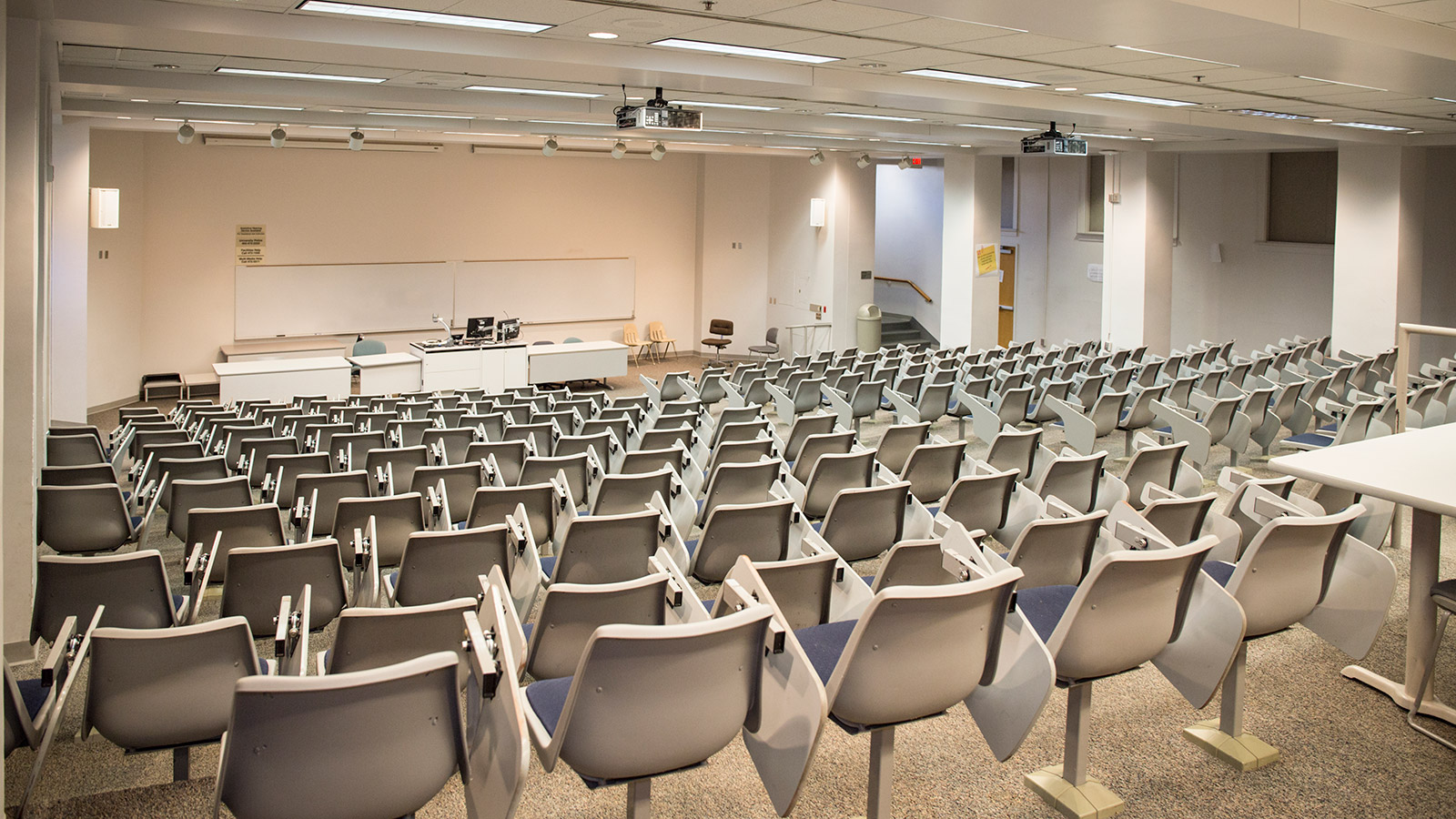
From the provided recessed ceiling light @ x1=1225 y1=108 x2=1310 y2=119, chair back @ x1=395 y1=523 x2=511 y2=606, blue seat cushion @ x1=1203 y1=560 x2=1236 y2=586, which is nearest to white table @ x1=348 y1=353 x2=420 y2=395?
recessed ceiling light @ x1=1225 y1=108 x2=1310 y2=119

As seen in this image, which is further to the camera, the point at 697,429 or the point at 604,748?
the point at 697,429

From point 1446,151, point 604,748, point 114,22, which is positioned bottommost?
point 604,748

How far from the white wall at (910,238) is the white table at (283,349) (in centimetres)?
1104

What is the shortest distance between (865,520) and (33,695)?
342 centimetres

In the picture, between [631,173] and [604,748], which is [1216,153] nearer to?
[631,173]

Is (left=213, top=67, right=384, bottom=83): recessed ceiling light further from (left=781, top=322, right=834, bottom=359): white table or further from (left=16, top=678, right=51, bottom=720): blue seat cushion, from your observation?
(left=781, top=322, right=834, bottom=359): white table

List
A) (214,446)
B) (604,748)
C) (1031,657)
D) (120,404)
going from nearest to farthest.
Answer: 1. (604,748)
2. (1031,657)
3. (214,446)
4. (120,404)

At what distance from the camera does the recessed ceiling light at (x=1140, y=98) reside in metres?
9.27

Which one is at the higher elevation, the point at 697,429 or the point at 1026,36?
the point at 1026,36

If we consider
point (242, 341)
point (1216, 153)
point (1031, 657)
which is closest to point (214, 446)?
point (1031, 657)

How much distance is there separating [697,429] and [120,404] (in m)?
9.68

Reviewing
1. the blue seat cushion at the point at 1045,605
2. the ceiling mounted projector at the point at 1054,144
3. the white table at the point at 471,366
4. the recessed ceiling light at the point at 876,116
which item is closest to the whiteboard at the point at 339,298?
the white table at the point at 471,366

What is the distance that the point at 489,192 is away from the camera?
17.4 meters

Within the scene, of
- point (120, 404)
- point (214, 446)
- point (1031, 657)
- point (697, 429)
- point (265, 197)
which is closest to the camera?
point (1031, 657)
